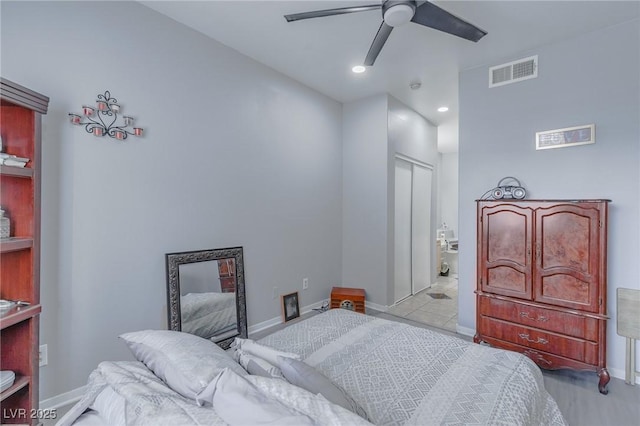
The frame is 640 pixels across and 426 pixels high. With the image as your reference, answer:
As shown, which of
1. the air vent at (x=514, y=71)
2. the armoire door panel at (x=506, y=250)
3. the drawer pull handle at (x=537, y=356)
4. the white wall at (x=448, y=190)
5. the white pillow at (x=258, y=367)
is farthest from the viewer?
the white wall at (x=448, y=190)

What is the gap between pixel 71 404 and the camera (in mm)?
1967

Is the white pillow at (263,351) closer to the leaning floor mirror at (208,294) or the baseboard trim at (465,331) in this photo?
the leaning floor mirror at (208,294)

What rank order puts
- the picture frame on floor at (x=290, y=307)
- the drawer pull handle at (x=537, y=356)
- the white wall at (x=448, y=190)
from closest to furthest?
the drawer pull handle at (x=537, y=356) → the picture frame on floor at (x=290, y=307) → the white wall at (x=448, y=190)

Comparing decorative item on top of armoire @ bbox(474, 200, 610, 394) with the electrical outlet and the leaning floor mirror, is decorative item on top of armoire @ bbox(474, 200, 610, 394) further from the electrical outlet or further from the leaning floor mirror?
the electrical outlet

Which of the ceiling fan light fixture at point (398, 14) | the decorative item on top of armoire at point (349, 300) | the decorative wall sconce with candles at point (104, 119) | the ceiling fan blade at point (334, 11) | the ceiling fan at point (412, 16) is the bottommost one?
the decorative item on top of armoire at point (349, 300)

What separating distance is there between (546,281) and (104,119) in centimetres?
364

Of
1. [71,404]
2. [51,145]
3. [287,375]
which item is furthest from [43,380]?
[287,375]

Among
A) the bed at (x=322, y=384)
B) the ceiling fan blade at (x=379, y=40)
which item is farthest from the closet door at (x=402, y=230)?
the bed at (x=322, y=384)

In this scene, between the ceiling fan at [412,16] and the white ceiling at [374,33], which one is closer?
the ceiling fan at [412,16]

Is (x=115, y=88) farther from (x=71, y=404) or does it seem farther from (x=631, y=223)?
(x=631, y=223)

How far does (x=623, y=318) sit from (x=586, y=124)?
1612mm

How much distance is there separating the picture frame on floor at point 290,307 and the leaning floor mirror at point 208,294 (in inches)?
23.4

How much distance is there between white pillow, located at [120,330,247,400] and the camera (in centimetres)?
112

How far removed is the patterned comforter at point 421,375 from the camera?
1.20 m
